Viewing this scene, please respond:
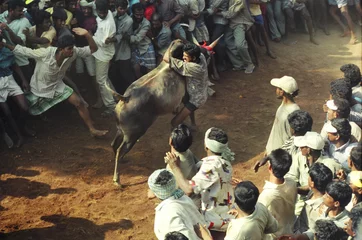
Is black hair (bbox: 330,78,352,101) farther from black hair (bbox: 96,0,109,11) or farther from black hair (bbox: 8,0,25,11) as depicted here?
black hair (bbox: 8,0,25,11)

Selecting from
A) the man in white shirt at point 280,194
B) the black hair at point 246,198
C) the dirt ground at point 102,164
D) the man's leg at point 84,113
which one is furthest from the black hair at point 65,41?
the black hair at point 246,198

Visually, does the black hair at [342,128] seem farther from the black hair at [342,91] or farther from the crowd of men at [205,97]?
the black hair at [342,91]

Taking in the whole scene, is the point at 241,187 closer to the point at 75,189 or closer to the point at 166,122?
the point at 75,189

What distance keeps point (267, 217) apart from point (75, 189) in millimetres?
3756

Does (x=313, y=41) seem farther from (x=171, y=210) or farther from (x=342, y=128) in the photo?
(x=171, y=210)

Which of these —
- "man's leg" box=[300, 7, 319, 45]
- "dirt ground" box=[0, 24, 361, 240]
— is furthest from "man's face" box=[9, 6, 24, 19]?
"man's leg" box=[300, 7, 319, 45]

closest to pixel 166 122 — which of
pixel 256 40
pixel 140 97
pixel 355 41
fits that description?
pixel 140 97

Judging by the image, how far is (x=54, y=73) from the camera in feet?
25.1

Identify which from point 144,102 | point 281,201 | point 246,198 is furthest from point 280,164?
point 144,102

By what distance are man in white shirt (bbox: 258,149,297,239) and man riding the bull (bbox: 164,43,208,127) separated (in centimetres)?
290

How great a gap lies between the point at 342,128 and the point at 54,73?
437 centimetres

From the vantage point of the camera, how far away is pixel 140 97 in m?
7.09

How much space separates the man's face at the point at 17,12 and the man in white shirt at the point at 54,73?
2.12ft

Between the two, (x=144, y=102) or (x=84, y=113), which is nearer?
(x=144, y=102)
